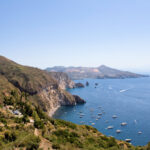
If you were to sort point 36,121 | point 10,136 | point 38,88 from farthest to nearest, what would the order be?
point 38,88, point 36,121, point 10,136

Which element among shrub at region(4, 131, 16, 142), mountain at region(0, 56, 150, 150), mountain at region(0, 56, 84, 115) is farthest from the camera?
mountain at region(0, 56, 84, 115)

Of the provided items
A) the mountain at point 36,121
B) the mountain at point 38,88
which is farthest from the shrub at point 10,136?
the mountain at point 38,88

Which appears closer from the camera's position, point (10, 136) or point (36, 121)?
point (10, 136)

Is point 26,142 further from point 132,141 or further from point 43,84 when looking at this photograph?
point 43,84

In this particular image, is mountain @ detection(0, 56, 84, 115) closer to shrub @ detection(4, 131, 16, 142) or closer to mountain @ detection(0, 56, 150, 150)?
mountain @ detection(0, 56, 150, 150)

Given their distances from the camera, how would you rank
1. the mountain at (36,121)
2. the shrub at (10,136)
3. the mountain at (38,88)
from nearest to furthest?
the shrub at (10,136)
the mountain at (36,121)
the mountain at (38,88)

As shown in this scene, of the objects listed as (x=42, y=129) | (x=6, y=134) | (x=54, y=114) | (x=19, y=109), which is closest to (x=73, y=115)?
(x=54, y=114)

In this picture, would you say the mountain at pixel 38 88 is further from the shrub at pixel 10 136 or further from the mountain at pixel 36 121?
the shrub at pixel 10 136

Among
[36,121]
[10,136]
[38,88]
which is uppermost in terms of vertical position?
[10,136]

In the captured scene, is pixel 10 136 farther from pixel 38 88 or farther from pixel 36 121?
pixel 38 88

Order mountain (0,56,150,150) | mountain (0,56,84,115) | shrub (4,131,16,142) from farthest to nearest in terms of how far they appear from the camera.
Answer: mountain (0,56,84,115) < mountain (0,56,150,150) < shrub (4,131,16,142)

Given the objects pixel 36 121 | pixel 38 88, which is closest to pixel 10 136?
pixel 36 121

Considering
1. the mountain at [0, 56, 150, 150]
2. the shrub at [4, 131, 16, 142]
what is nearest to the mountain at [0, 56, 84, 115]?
the mountain at [0, 56, 150, 150]
